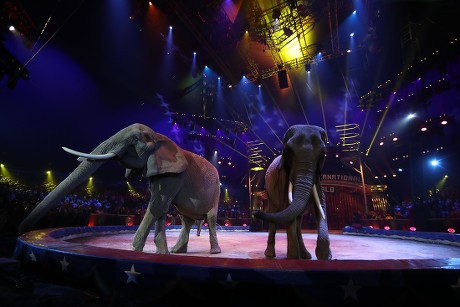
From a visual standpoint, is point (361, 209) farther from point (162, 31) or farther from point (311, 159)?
point (162, 31)

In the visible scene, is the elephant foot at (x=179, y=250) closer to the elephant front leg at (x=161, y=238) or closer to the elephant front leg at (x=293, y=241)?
the elephant front leg at (x=161, y=238)

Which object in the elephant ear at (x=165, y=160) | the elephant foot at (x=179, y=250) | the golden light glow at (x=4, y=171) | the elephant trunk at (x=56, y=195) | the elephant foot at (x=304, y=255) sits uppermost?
the golden light glow at (x=4, y=171)

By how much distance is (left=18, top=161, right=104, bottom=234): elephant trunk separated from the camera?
322cm

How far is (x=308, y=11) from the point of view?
13078mm

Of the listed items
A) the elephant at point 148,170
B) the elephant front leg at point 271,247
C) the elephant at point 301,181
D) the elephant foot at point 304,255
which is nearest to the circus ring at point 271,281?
the elephant at point 301,181

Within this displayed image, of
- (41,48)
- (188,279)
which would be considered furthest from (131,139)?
(41,48)

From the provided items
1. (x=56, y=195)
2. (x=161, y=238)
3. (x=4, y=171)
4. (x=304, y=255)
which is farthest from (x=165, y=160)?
(x=4, y=171)

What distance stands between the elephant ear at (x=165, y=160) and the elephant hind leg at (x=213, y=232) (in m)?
1.56

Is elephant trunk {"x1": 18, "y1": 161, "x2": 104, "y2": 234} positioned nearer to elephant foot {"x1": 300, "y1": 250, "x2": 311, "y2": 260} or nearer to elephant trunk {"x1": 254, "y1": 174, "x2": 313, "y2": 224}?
elephant trunk {"x1": 254, "y1": 174, "x2": 313, "y2": 224}

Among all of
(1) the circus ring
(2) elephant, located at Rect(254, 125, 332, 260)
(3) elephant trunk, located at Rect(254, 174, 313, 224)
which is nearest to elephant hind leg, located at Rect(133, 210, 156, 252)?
(1) the circus ring

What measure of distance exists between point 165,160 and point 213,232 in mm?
1920

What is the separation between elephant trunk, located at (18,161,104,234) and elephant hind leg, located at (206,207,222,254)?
2509 millimetres

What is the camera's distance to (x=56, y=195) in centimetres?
354

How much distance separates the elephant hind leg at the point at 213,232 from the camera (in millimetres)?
4802
